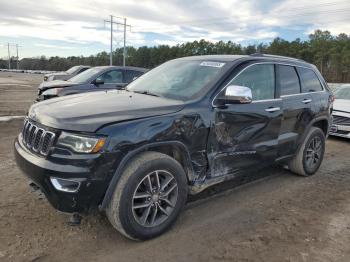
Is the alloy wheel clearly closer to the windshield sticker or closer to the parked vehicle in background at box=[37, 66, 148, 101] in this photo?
the windshield sticker

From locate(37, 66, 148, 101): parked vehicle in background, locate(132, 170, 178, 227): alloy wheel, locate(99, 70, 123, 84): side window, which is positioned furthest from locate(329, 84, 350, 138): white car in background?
locate(132, 170, 178, 227): alloy wheel

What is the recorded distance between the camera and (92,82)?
10398 mm

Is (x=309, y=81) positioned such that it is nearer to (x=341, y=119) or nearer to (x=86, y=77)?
(x=341, y=119)

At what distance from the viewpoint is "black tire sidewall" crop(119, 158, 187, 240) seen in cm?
323

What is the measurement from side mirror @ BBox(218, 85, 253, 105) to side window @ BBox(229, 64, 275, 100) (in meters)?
0.34

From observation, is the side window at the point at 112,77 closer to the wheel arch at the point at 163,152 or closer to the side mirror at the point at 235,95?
the side mirror at the point at 235,95

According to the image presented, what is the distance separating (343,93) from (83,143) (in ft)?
29.4

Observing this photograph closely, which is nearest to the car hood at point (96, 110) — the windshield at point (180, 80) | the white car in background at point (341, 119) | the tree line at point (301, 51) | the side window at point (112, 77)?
the windshield at point (180, 80)

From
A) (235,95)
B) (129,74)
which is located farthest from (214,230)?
(129,74)

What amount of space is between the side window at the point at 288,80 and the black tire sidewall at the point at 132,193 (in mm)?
2201

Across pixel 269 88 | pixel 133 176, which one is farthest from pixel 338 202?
pixel 133 176

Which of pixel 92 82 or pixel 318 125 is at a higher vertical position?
pixel 92 82

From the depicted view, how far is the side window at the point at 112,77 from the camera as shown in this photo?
10.8 metres

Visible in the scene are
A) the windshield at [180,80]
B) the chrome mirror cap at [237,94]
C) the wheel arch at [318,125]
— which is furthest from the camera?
the wheel arch at [318,125]
